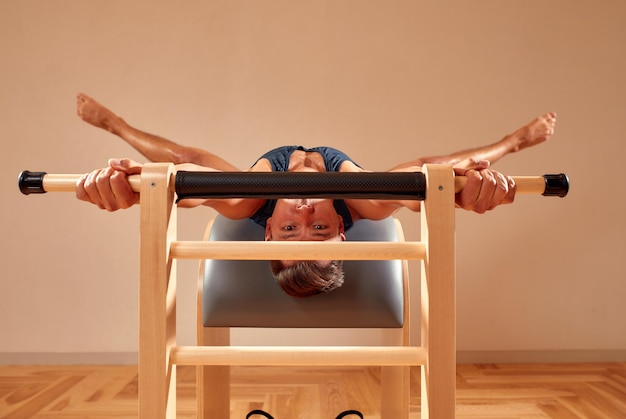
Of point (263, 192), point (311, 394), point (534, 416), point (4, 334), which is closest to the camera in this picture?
point (263, 192)

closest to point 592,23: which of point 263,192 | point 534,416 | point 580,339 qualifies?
point 580,339

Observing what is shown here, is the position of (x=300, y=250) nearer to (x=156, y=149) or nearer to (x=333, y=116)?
(x=156, y=149)

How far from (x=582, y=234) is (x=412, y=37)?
1.61 m

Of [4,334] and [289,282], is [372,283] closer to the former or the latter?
[289,282]

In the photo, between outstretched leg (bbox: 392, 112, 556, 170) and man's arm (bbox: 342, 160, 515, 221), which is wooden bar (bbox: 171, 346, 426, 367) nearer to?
man's arm (bbox: 342, 160, 515, 221)

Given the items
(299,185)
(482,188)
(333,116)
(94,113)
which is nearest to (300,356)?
(299,185)

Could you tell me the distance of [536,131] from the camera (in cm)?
222

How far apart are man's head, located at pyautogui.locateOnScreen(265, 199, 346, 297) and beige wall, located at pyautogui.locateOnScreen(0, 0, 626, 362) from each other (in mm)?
1611

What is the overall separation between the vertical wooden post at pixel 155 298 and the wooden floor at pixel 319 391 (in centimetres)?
148

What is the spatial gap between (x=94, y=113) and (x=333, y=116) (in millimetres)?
1520

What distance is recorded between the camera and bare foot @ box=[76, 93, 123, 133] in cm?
211

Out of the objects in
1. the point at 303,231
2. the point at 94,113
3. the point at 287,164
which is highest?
the point at 94,113

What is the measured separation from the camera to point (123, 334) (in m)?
3.22

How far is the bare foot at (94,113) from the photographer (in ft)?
6.91
